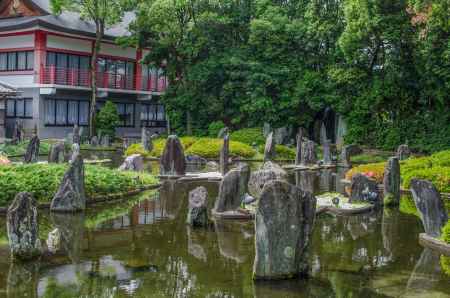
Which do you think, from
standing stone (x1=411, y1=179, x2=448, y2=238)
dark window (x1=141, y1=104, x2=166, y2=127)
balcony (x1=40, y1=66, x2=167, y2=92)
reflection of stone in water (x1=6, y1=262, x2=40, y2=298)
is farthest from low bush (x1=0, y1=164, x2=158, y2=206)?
dark window (x1=141, y1=104, x2=166, y2=127)

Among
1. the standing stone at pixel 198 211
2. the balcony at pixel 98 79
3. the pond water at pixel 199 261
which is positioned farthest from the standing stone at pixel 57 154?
the balcony at pixel 98 79

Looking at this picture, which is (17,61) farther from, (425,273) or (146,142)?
(425,273)

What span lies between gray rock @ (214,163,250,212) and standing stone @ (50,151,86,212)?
3.60 meters

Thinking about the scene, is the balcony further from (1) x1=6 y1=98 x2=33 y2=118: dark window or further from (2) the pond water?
(2) the pond water

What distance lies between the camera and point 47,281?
10844mm

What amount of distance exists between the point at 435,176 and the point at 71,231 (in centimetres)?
1365

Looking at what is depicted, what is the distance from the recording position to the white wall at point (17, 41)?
48.2 m

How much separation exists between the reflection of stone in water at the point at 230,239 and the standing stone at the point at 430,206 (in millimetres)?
3957

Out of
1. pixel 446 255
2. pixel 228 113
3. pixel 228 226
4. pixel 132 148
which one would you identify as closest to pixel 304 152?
pixel 132 148

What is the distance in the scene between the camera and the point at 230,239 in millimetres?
14508

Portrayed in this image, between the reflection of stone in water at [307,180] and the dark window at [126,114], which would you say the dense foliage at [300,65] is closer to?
the dark window at [126,114]

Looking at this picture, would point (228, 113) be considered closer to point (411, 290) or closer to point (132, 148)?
point (132, 148)

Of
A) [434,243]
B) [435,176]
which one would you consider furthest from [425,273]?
[435,176]

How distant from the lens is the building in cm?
4756
